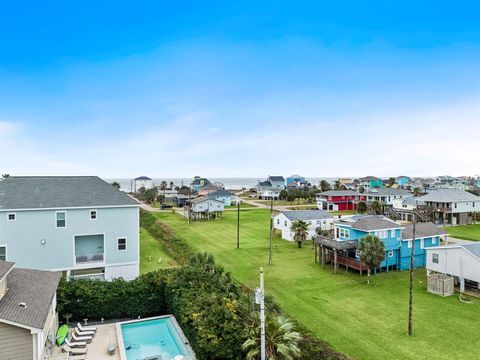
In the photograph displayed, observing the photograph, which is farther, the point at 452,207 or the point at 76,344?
the point at 452,207

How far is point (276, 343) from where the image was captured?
1418 centimetres

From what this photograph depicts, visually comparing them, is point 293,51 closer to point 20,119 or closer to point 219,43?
point 219,43

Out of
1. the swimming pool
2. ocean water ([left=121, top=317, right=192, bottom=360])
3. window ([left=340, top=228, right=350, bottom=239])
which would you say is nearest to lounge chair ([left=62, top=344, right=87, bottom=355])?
the swimming pool

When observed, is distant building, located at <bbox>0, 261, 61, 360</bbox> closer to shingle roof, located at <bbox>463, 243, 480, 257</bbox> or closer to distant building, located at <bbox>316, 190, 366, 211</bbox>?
shingle roof, located at <bbox>463, 243, 480, 257</bbox>

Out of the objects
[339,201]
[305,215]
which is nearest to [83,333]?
[305,215]

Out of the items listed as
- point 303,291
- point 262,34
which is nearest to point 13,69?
point 262,34

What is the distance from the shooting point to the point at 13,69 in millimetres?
35219

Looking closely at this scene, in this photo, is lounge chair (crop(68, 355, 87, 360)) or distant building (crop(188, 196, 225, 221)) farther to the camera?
distant building (crop(188, 196, 225, 221))

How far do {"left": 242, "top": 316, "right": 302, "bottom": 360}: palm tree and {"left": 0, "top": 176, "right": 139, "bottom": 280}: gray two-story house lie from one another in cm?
1698

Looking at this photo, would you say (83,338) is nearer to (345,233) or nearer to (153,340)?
(153,340)

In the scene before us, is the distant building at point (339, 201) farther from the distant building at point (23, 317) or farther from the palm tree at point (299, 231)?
the distant building at point (23, 317)

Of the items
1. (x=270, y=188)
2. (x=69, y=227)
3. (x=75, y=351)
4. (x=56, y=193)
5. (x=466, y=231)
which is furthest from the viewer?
(x=270, y=188)

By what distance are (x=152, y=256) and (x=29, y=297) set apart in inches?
938

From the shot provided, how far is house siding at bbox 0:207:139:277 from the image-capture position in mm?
24844
